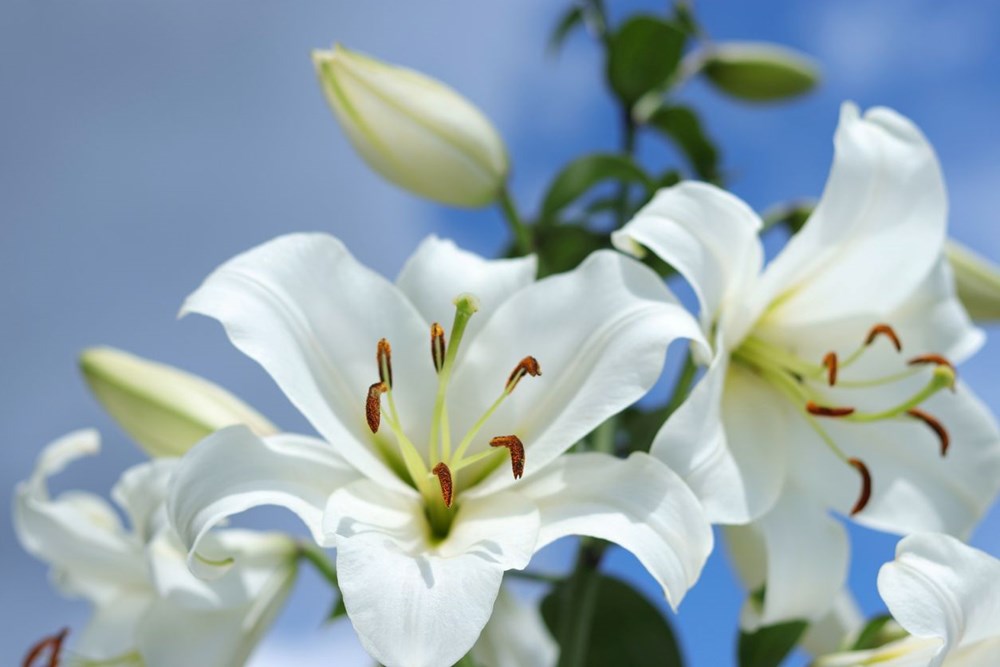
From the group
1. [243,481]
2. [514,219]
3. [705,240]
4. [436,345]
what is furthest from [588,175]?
[243,481]

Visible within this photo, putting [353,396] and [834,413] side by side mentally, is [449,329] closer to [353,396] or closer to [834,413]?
[353,396]

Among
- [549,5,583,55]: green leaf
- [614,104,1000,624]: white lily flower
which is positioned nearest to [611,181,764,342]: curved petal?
[614,104,1000,624]: white lily flower

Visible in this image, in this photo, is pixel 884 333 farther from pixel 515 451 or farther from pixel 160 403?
pixel 160 403

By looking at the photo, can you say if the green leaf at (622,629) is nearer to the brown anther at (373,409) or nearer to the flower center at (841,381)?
the flower center at (841,381)

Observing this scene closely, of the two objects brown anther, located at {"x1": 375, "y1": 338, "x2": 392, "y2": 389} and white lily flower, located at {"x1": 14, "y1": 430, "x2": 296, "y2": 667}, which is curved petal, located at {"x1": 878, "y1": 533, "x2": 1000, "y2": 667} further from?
white lily flower, located at {"x1": 14, "y1": 430, "x2": 296, "y2": 667}

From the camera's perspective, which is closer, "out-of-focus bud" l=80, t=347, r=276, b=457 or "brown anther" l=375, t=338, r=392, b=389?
"brown anther" l=375, t=338, r=392, b=389

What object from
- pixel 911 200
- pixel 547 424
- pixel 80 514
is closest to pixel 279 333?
pixel 547 424

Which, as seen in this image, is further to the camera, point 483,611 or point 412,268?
point 412,268
